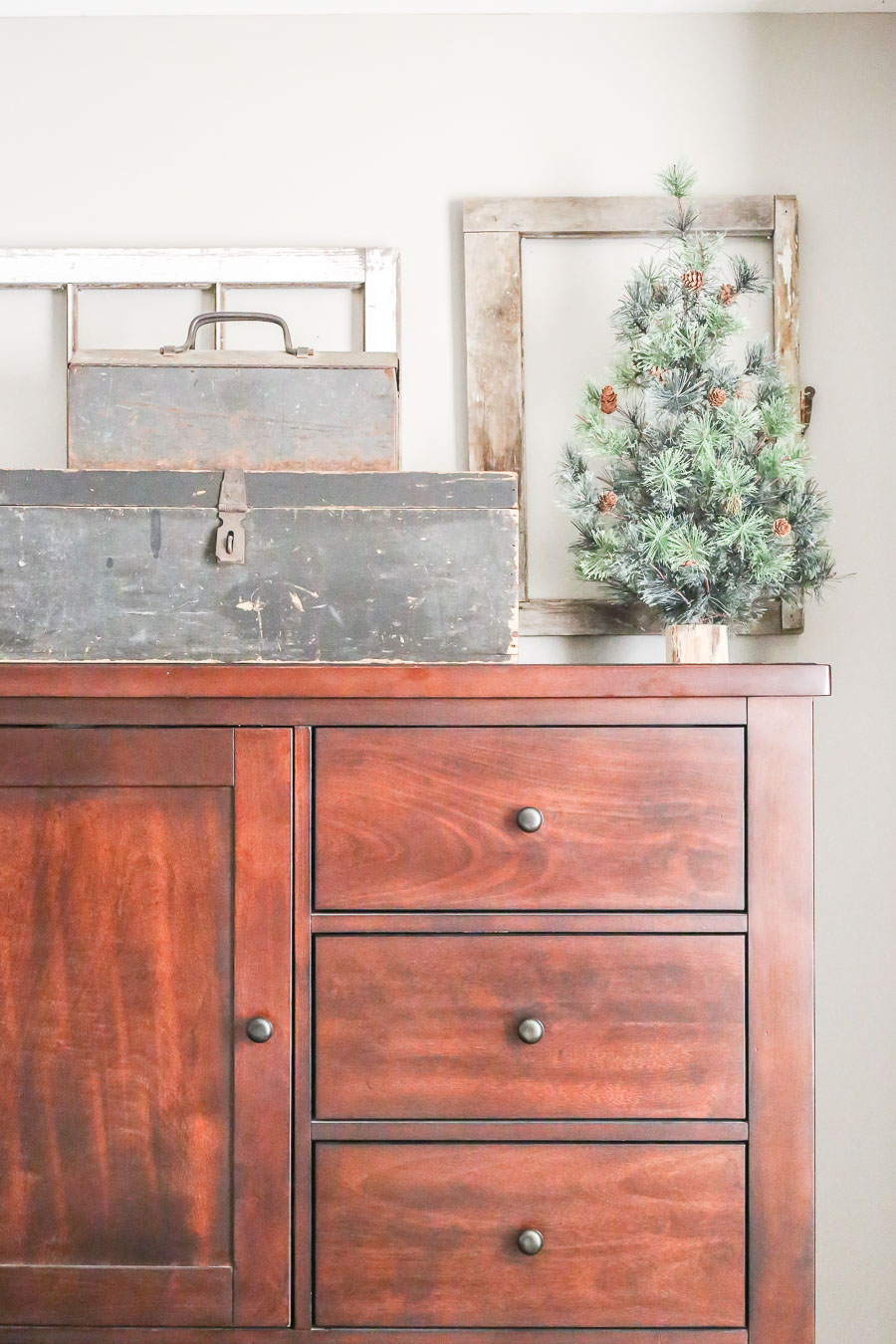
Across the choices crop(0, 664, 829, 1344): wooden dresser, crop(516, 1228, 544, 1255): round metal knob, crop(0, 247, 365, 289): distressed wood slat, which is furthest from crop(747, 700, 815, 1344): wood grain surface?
crop(0, 247, 365, 289): distressed wood slat

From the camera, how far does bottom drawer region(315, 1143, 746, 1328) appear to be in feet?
3.27

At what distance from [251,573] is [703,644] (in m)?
0.59

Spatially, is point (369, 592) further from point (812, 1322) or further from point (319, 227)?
point (812, 1322)

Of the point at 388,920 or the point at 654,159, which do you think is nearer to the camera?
the point at 388,920

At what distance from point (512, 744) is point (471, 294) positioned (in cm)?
84

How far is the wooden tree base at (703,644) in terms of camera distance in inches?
50.3

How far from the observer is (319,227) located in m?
1.54

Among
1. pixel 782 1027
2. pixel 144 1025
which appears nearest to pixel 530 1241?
pixel 782 1027

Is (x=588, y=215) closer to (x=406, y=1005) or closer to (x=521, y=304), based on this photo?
(x=521, y=304)

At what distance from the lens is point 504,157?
1547 mm

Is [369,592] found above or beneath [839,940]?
above

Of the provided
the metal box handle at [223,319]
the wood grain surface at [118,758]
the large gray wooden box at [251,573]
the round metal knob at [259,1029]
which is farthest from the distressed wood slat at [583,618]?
the round metal knob at [259,1029]

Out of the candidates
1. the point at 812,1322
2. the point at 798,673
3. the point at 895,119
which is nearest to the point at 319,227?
the point at 895,119

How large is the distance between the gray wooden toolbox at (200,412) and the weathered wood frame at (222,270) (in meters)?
0.37
